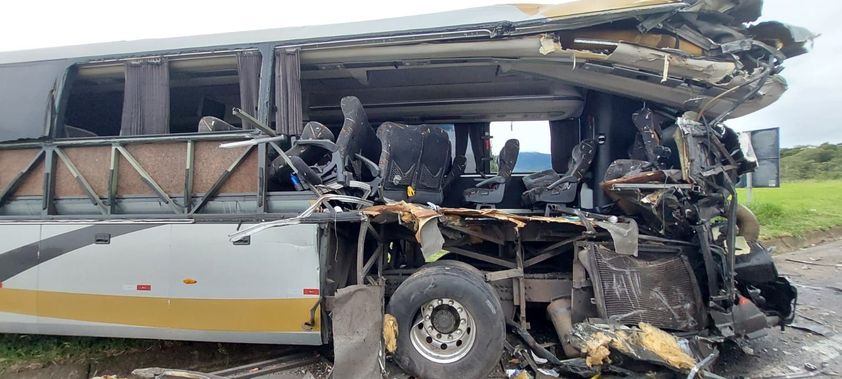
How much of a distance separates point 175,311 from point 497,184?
3.59 meters

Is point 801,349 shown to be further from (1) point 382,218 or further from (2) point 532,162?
(1) point 382,218

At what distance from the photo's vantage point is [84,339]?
4.59 m

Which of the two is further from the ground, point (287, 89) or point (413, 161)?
point (287, 89)

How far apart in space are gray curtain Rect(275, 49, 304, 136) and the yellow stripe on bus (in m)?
1.54

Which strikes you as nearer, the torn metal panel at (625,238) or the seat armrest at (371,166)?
the torn metal panel at (625,238)

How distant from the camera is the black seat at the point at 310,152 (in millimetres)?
4027

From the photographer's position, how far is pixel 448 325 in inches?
146

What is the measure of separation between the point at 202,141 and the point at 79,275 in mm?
1547

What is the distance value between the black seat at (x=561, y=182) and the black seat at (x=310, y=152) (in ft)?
7.83

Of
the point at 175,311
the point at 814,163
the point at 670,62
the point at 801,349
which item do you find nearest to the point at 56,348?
the point at 175,311

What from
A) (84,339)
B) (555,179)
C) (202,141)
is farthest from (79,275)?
(555,179)

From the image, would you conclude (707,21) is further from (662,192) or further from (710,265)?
(710,265)

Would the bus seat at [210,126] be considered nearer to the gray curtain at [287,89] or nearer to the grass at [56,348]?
the gray curtain at [287,89]

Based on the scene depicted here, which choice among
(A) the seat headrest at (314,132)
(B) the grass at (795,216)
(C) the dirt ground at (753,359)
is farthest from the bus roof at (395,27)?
(B) the grass at (795,216)
